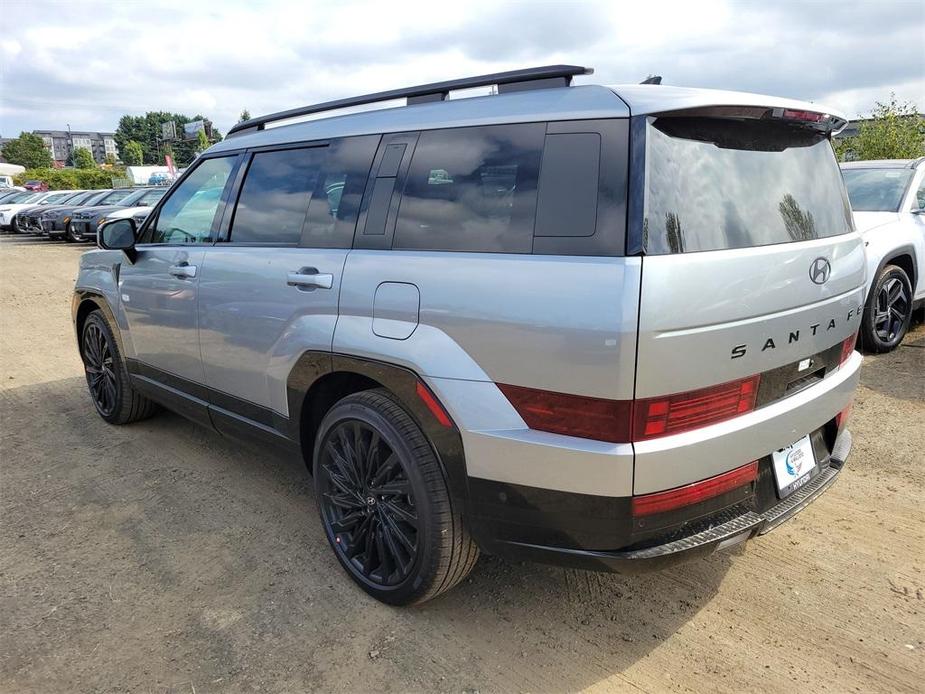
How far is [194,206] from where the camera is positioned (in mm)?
3922

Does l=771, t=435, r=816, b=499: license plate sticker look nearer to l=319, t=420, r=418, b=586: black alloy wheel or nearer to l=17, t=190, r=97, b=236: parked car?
l=319, t=420, r=418, b=586: black alloy wheel

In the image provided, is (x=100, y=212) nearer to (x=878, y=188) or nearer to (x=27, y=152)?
(x=878, y=188)

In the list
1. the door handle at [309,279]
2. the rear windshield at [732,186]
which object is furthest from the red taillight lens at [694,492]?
the door handle at [309,279]

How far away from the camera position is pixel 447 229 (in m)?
2.48

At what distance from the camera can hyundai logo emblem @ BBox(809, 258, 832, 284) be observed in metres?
2.41

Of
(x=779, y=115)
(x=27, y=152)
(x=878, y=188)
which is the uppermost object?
(x=27, y=152)

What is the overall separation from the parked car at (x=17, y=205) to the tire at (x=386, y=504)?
2633 centimetres

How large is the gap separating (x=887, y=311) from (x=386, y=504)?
215 inches

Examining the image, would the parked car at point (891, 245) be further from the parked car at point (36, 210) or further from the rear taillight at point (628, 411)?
the parked car at point (36, 210)

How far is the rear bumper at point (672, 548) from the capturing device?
2.16 m

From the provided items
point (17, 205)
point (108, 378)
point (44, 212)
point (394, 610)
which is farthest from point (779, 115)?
point (17, 205)

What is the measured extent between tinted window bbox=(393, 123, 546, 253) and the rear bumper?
101cm

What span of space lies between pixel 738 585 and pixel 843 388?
3.05 feet

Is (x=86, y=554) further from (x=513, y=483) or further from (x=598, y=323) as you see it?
(x=598, y=323)
